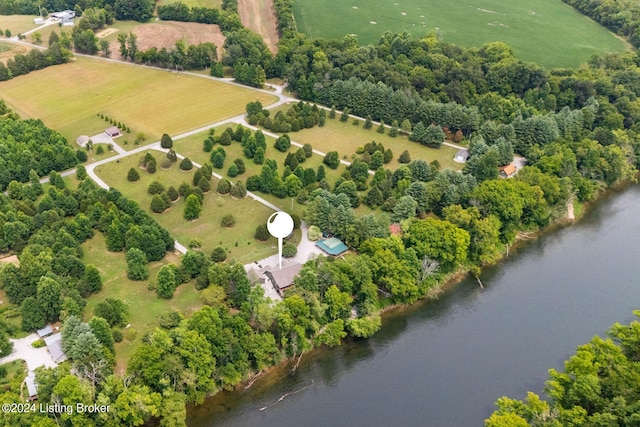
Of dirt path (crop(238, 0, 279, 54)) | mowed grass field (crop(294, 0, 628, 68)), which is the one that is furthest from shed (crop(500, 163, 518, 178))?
dirt path (crop(238, 0, 279, 54))

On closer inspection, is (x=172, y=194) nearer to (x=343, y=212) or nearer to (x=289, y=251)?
(x=289, y=251)

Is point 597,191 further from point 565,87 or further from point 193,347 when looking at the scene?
point 193,347

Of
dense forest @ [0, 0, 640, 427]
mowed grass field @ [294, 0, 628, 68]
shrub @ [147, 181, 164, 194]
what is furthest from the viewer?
mowed grass field @ [294, 0, 628, 68]

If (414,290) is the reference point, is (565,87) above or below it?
above

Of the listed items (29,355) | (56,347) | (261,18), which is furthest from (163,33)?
(56,347)

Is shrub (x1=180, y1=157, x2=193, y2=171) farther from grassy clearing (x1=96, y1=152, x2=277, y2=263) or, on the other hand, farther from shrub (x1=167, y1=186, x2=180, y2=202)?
shrub (x1=167, y1=186, x2=180, y2=202)

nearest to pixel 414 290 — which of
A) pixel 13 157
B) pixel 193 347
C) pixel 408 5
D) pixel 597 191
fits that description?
pixel 193 347
